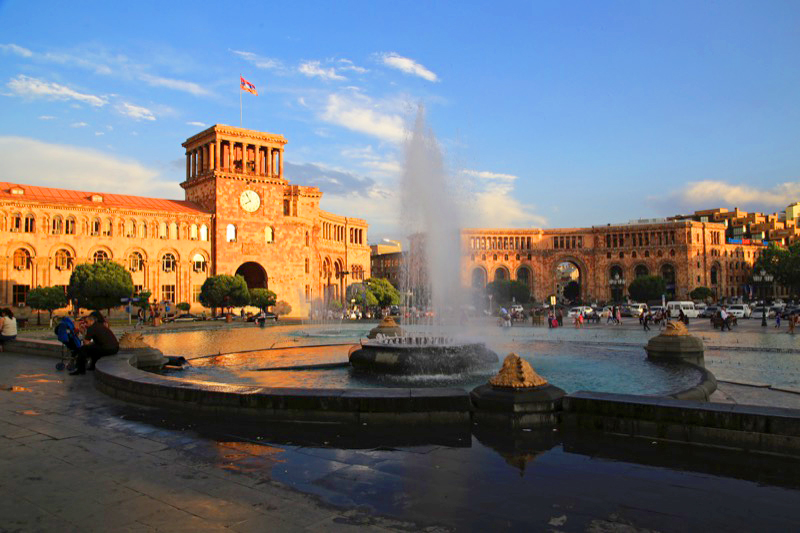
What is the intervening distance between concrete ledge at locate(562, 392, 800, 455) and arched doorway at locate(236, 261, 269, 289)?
189 feet

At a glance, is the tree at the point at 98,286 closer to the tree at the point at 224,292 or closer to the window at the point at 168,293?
the tree at the point at 224,292

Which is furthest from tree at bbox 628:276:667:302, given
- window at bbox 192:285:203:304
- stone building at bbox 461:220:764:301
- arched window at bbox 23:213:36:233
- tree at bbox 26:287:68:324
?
arched window at bbox 23:213:36:233

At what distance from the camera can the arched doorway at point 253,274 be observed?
2450 inches

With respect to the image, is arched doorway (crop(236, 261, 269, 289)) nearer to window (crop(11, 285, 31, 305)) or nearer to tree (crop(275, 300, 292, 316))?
tree (crop(275, 300, 292, 316))

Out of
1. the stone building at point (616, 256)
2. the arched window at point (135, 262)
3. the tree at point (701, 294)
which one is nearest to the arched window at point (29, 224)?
the arched window at point (135, 262)

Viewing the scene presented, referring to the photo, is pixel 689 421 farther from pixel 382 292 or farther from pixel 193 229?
pixel 382 292

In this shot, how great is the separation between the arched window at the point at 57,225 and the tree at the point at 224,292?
12812 mm

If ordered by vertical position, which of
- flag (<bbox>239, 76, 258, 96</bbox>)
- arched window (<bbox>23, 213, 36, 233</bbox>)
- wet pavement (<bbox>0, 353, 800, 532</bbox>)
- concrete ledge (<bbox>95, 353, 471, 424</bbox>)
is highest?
flag (<bbox>239, 76, 258, 96</bbox>)

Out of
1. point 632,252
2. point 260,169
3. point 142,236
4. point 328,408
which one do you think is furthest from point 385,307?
→ point 328,408

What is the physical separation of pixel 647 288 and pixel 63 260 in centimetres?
7957

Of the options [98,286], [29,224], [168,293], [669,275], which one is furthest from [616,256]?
[29,224]

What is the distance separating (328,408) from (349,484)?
7.51ft

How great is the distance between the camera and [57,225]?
50031mm

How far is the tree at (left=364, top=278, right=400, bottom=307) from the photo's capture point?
7094 centimetres
